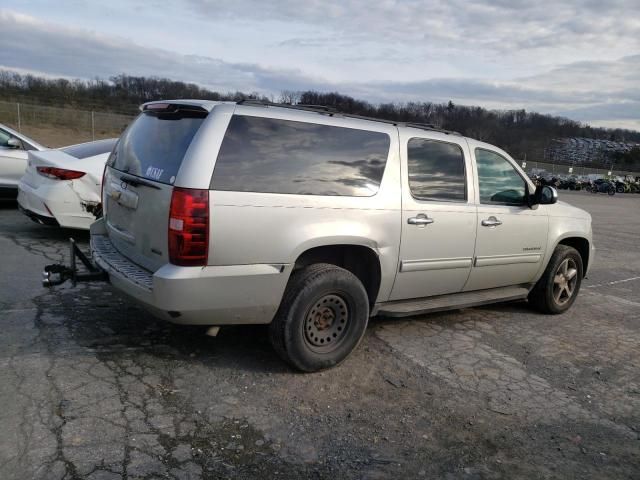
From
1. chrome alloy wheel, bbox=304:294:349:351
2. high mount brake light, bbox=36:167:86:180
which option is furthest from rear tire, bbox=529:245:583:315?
high mount brake light, bbox=36:167:86:180

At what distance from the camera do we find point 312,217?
3701mm

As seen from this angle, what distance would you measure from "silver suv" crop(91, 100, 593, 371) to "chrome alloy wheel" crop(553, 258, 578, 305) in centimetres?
113

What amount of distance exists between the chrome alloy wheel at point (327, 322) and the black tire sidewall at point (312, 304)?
0.11 ft

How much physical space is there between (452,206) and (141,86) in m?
31.9

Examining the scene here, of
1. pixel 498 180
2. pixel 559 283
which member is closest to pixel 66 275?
pixel 498 180

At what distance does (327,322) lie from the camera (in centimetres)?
399

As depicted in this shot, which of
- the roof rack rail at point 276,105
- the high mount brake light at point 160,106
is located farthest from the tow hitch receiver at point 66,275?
the roof rack rail at point 276,105

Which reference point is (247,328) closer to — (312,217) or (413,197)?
(312,217)

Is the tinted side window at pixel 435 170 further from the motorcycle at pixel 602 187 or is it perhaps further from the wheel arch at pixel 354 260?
the motorcycle at pixel 602 187

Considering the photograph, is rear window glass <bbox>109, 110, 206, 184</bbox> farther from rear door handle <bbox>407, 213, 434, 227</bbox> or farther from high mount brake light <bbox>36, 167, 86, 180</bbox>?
high mount brake light <bbox>36, 167, 86, 180</bbox>

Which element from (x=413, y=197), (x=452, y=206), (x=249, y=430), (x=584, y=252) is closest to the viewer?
(x=249, y=430)

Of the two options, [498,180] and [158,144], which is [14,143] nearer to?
[158,144]

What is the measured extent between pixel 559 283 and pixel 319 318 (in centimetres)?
324

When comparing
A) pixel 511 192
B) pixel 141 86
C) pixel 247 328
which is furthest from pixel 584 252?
pixel 141 86
